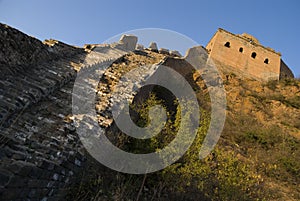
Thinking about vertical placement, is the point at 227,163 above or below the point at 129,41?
below

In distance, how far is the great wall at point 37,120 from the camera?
3.53m

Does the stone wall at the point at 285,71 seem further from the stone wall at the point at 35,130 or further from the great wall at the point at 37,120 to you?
the stone wall at the point at 35,130

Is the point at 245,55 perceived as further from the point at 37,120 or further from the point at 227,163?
the point at 37,120

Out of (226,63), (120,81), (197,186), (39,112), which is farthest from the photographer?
(226,63)

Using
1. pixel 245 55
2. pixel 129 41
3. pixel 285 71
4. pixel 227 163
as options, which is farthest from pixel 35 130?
pixel 285 71

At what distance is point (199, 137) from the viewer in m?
6.77

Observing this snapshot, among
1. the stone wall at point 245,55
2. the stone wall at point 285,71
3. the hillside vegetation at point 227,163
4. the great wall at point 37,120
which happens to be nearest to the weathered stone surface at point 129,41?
the hillside vegetation at point 227,163

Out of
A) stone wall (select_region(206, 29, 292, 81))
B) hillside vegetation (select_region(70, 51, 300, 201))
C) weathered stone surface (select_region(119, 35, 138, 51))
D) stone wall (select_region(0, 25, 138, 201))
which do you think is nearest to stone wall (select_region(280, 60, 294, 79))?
stone wall (select_region(206, 29, 292, 81))

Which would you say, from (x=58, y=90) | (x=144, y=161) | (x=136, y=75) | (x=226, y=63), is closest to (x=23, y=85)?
(x=58, y=90)

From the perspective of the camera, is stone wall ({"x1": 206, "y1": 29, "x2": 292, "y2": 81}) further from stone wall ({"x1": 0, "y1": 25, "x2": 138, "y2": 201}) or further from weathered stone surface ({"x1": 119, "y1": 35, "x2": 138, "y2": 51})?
stone wall ({"x1": 0, "y1": 25, "x2": 138, "y2": 201})

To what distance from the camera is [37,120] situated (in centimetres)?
490

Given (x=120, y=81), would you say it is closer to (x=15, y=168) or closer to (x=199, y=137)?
(x=199, y=137)

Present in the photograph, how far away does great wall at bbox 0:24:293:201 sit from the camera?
3.53 meters

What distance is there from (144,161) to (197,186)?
155 centimetres
